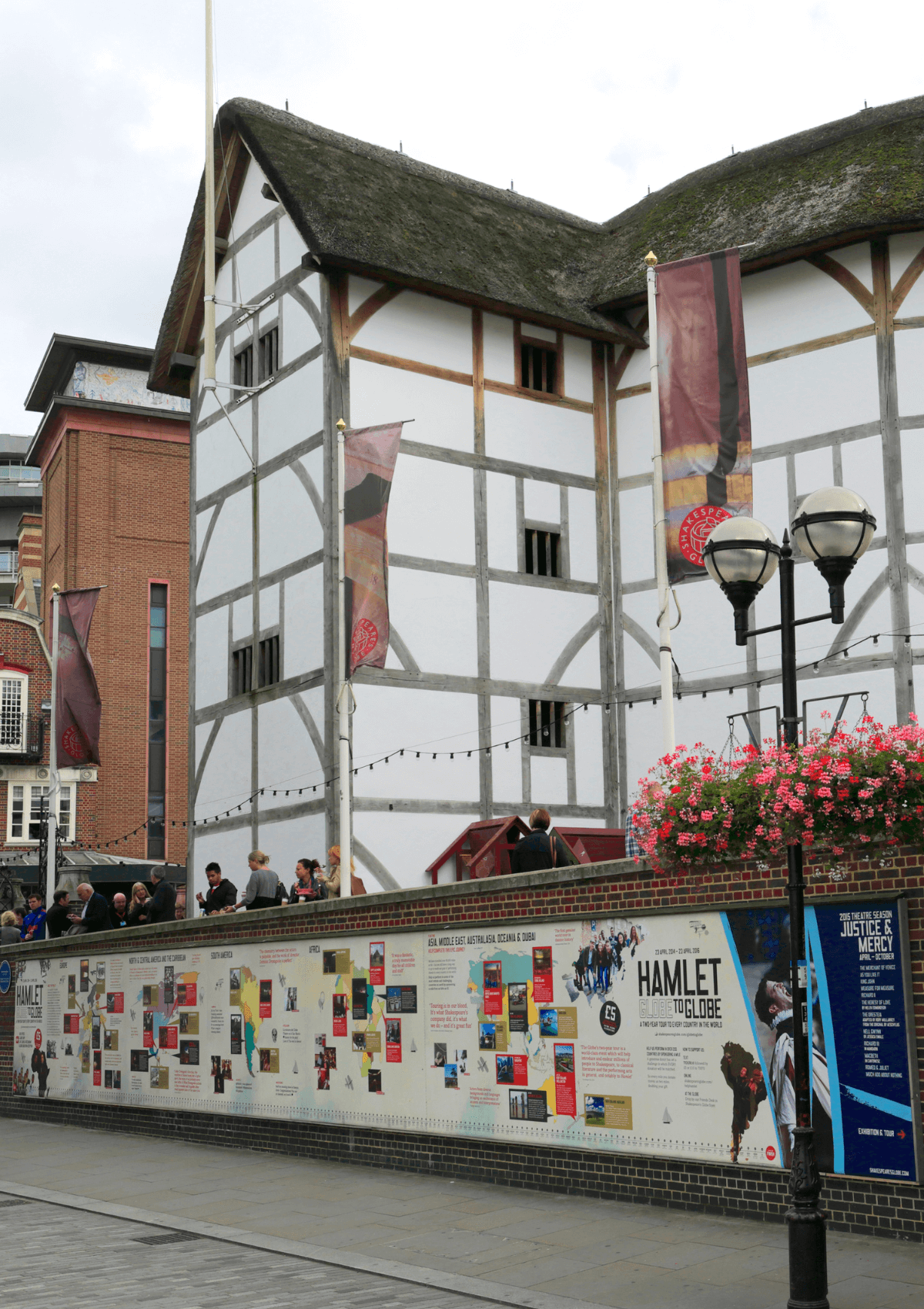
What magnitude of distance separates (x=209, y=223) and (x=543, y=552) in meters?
7.37

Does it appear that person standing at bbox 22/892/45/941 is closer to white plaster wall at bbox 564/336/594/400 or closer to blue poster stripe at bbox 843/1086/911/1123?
white plaster wall at bbox 564/336/594/400

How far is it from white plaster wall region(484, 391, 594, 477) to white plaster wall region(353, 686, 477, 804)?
4171 millimetres

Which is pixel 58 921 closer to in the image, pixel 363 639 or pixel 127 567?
pixel 363 639

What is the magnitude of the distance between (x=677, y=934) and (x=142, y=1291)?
4.15 meters

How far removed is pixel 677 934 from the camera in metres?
10.3

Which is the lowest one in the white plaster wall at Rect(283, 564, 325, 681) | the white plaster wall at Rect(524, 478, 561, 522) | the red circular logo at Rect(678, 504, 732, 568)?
the red circular logo at Rect(678, 504, 732, 568)

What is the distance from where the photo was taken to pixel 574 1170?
35.9 ft

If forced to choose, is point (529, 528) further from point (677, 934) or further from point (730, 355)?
point (677, 934)

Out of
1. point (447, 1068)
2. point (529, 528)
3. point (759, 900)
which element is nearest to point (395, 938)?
point (447, 1068)

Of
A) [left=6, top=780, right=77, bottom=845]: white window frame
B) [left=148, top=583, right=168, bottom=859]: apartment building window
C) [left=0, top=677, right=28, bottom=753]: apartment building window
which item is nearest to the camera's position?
[left=6, top=780, right=77, bottom=845]: white window frame

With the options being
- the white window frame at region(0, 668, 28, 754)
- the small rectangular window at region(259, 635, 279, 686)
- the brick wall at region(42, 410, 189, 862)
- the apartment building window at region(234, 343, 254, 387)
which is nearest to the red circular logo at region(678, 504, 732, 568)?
the small rectangular window at region(259, 635, 279, 686)

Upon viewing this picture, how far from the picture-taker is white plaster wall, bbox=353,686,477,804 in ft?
69.9

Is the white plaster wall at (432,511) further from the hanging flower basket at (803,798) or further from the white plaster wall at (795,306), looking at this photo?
the hanging flower basket at (803,798)

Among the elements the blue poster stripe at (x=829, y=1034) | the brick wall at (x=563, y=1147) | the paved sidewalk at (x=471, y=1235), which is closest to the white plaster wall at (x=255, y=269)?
the brick wall at (x=563, y=1147)
